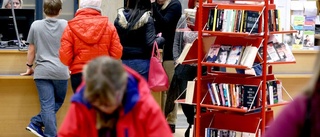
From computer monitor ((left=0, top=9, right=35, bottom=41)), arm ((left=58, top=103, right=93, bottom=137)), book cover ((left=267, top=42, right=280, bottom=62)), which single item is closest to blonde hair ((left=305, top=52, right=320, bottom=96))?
arm ((left=58, top=103, right=93, bottom=137))

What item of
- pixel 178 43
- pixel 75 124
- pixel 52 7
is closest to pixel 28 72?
pixel 52 7

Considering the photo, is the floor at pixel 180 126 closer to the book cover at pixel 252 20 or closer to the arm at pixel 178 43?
the arm at pixel 178 43

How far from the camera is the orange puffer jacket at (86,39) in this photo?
6188 millimetres

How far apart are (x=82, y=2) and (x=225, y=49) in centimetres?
138

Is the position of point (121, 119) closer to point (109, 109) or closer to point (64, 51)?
point (109, 109)

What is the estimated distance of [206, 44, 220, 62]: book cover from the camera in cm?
595

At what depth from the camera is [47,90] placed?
22.6ft

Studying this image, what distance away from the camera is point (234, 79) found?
20.0 ft

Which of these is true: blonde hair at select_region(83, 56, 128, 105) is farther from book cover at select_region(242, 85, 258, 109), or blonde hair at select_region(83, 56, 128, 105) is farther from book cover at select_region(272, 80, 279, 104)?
book cover at select_region(272, 80, 279, 104)

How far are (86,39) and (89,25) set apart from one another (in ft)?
0.47

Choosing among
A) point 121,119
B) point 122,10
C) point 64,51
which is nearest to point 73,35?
point 64,51

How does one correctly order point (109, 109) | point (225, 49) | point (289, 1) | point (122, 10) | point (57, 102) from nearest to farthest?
point (109, 109) < point (225, 49) < point (122, 10) < point (57, 102) < point (289, 1)

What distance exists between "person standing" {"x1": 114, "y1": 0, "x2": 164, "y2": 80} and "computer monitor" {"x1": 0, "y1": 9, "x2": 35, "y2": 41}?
142cm

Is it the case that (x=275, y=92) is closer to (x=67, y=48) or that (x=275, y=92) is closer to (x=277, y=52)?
(x=277, y=52)
